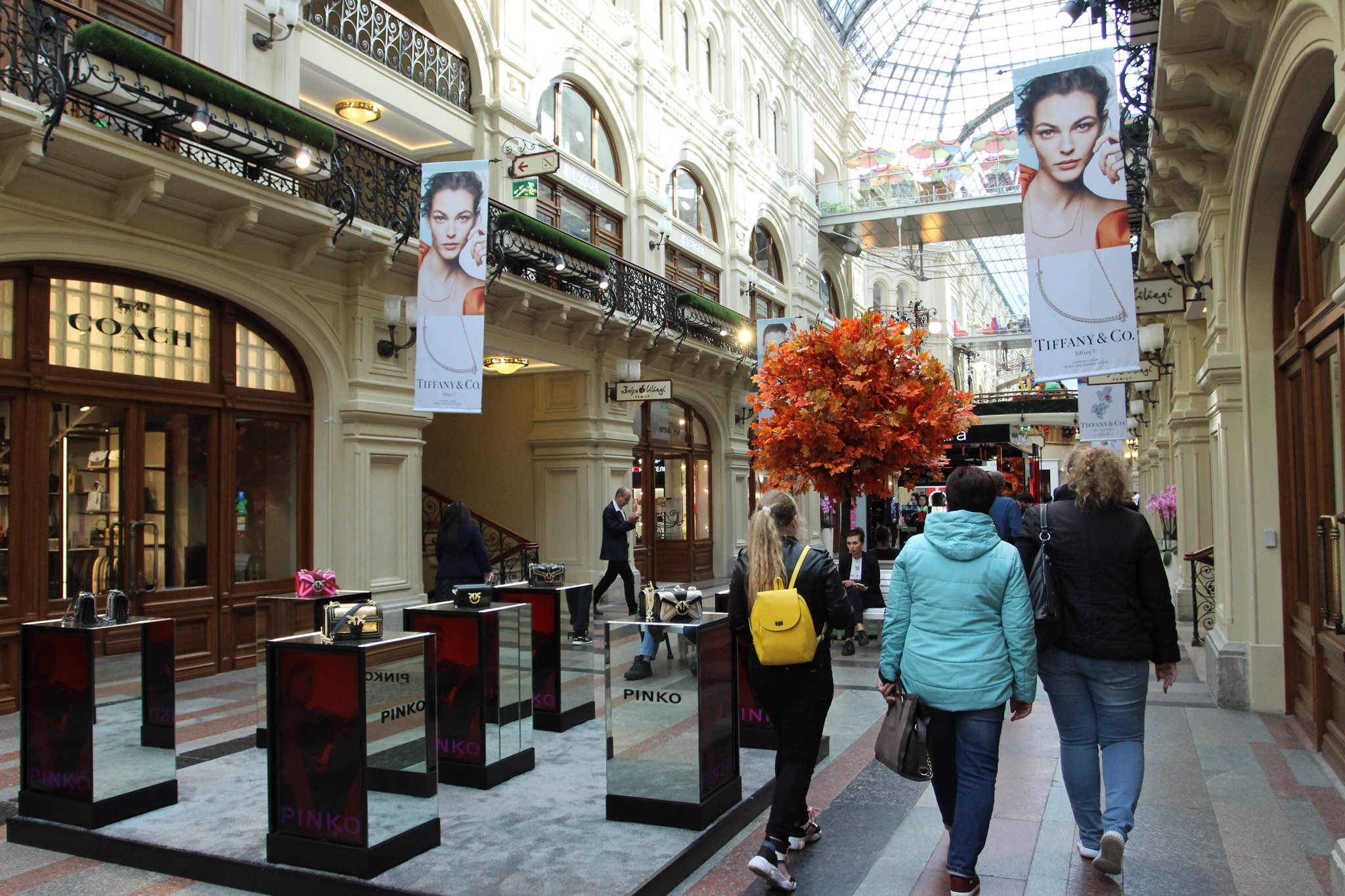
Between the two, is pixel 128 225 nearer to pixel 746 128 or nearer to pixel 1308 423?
pixel 1308 423

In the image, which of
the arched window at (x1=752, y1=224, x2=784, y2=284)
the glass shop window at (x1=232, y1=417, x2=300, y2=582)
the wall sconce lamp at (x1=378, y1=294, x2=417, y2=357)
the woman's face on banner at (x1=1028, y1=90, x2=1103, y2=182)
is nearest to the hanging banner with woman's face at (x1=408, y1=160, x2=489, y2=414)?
the wall sconce lamp at (x1=378, y1=294, x2=417, y2=357)

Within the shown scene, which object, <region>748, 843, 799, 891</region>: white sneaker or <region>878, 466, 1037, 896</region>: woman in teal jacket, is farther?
<region>748, 843, 799, 891</region>: white sneaker

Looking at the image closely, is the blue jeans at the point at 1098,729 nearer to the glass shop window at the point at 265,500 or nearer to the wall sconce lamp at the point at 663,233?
the glass shop window at the point at 265,500

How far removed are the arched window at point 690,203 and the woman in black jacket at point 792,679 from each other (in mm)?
15408

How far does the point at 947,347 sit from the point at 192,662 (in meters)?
42.1

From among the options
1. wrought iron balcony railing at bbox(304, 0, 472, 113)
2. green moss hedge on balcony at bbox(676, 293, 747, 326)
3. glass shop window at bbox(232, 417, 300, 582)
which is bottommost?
glass shop window at bbox(232, 417, 300, 582)

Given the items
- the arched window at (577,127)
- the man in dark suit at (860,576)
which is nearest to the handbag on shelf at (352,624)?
the man in dark suit at (860,576)

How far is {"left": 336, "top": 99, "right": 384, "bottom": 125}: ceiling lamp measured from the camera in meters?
12.2

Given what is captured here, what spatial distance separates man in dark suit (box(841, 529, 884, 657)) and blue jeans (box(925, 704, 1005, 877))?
6298 mm

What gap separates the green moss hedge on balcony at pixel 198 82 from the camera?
733 centimetres

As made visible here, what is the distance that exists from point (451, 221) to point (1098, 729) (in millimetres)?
7310

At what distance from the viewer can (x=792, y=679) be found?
14.0ft

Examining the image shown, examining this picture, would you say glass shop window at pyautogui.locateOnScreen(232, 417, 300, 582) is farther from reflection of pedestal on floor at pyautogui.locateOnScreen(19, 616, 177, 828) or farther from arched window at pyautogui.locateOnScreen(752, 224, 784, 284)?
arched window at pyautogui.locateOnScreen(752, 224, 784, 284)

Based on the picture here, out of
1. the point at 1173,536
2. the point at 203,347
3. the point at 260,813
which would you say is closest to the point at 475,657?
the point at 260,813
